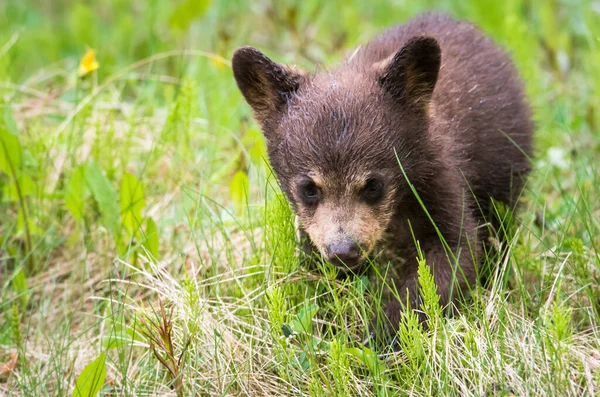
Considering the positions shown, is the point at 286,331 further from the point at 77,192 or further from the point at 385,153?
the point at 77,192

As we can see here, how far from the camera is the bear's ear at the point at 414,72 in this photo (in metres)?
4.07

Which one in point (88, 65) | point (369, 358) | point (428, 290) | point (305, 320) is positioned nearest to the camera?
point (428, 290)

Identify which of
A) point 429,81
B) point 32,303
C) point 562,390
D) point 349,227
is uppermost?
point 429,81

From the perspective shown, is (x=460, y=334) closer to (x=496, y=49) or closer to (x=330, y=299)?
(x=330, y=299)

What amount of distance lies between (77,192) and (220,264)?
103cm

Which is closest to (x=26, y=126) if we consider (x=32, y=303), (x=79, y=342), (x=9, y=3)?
(x=32, y=303)

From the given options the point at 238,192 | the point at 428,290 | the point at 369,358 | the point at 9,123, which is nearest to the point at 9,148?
the point at 9,123

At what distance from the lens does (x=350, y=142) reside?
3.93 meters

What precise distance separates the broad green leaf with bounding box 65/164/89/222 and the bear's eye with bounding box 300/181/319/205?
161 centimetres

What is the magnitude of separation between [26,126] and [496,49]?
3295 millimetres

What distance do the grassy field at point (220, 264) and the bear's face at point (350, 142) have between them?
0.74 ft

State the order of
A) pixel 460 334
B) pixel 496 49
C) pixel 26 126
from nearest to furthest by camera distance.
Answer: pixel 460 334
pixel 496 49
pixel 26 126

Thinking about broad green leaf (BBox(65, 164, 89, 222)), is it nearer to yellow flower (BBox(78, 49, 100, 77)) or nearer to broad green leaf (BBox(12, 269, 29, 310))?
broad green leaf (BBox(12, 269, 29, 310))

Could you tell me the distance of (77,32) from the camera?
823cm
